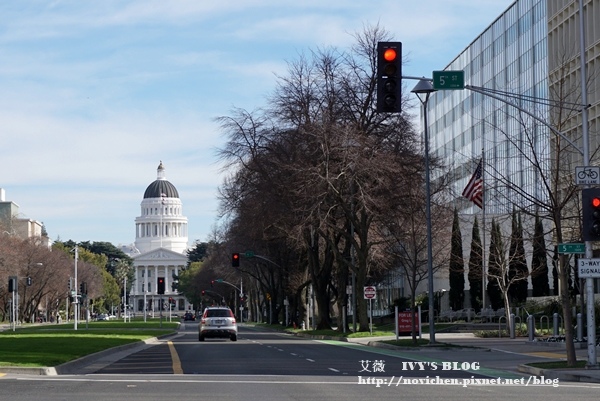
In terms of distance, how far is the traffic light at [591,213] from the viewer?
977 inches

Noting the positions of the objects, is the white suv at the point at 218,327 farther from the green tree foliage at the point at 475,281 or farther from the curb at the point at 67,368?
the green tree foliage at the point at 475,281

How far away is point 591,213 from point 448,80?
15.4 ft

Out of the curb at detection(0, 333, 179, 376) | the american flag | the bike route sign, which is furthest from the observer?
the american flag

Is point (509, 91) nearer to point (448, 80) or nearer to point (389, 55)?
point (448, 80)

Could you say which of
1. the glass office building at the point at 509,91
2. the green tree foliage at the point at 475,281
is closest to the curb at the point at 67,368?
the glass office building at the point at 509,91

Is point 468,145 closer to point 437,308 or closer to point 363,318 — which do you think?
point 437,308

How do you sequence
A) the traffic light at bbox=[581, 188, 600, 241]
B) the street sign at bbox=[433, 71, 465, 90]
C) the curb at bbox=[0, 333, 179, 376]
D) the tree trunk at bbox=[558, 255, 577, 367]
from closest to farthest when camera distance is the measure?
the street sign at bbox=[433, 71, 465, 90] → the curb at bbox=[0, 333, 179, 376] → the traffic light at bbox=[581, 188, 600, 241] → the tree trunk at bbox=[558, 255, 577, 367]

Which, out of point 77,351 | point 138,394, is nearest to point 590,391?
point 138,394

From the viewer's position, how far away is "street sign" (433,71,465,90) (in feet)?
78.5

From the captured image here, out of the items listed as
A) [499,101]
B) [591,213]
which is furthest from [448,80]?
[499,101]

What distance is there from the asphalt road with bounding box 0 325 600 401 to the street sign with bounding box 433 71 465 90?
6.52 meters

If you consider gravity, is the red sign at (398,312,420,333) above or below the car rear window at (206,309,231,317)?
below

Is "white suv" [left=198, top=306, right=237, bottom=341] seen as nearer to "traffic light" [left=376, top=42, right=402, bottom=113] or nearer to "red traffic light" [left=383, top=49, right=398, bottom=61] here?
"traffic light" [left=376, top=42, right=402, bottom=113]

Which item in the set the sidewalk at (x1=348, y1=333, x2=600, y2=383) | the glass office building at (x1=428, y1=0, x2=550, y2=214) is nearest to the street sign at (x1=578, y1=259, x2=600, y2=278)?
the sidewalk at (x1=348, y1=333, x2=600, y2=383)
